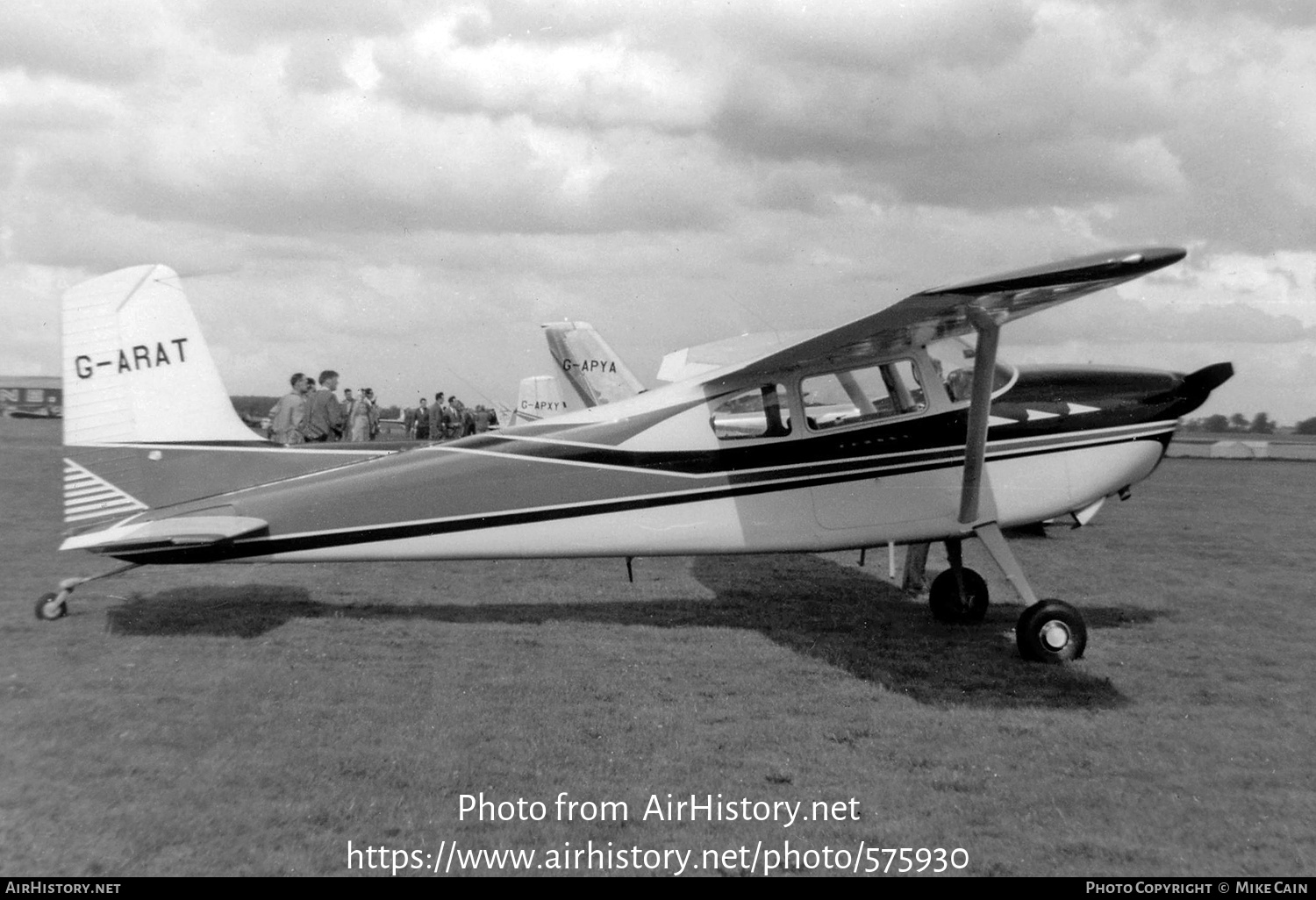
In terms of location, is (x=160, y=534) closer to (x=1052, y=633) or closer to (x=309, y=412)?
(x=1052, y=633)

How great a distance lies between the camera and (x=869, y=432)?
6.89m

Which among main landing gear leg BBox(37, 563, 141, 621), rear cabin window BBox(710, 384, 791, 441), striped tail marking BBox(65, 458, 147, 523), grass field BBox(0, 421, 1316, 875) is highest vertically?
rear cabin window BBox(710, 384, 791, 441)

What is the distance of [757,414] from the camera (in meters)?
6.98

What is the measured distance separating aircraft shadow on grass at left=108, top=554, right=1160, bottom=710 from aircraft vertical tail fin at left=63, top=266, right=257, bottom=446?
131 cm

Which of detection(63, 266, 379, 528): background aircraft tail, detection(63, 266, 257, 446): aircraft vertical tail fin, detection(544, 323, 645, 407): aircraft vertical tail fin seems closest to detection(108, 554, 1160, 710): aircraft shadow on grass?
detection(63, 266, 379, 528): background aircraft tail

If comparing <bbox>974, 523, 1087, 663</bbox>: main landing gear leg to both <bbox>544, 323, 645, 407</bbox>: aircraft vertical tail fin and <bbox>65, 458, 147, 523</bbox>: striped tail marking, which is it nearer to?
<bbox>65, 458, 147, 523</bbox>: striped tail marking

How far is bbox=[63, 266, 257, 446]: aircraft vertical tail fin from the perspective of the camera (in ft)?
21.2

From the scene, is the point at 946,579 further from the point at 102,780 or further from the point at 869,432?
the point at 102,780

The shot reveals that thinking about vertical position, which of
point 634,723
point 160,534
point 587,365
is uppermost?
point 587,365

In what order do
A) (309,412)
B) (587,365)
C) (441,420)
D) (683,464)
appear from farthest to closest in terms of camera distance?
(441,420) < (587,365) < (309,412) < (683,464)

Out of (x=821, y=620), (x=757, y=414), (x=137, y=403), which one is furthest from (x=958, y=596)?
(x=137, y=403)

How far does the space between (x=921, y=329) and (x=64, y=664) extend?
210 inches

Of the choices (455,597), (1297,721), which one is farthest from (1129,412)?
(455,597)

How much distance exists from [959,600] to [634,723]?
338 centimetres
